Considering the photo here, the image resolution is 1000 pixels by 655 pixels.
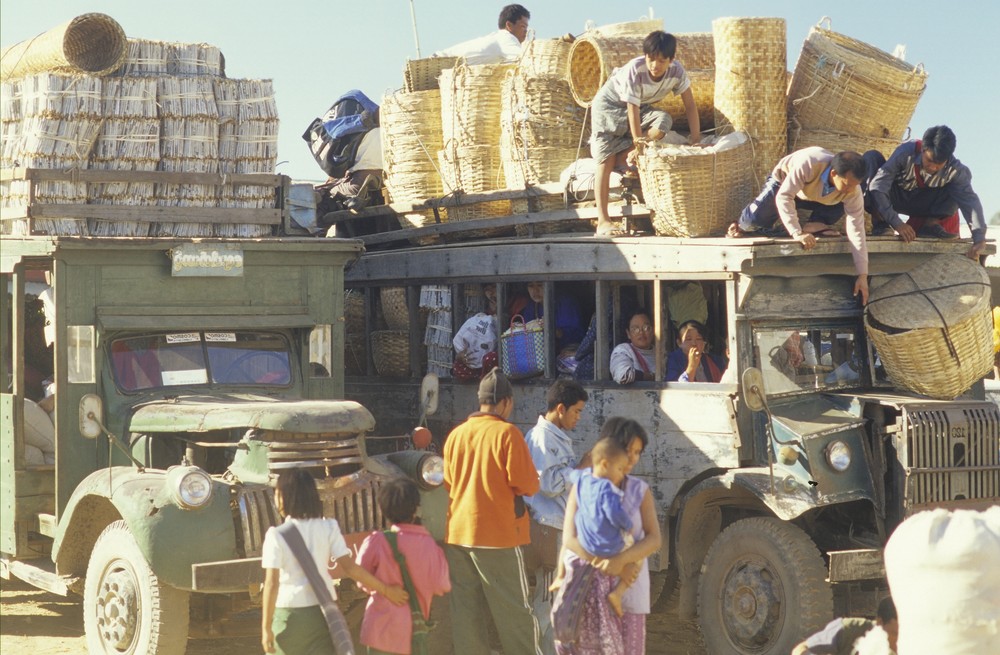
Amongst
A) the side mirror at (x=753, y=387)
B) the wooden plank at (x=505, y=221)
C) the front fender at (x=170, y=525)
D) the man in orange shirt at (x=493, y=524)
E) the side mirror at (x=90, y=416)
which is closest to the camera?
the man in orange shirt at (x=493, y=524)

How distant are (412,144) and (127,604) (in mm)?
5052

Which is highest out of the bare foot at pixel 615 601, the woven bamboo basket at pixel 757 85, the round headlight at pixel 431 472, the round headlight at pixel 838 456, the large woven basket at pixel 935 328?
the woven bamboo basket at pixel 757 85

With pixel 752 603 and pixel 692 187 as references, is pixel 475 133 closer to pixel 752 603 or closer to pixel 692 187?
pixel 692 187

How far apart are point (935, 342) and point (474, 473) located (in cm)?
306

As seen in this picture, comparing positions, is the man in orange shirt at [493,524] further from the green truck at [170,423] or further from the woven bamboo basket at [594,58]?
the woven bamboo basket at [594,58]

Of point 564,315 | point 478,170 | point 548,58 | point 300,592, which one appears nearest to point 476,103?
point 478,170

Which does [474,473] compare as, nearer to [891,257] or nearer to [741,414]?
[741,414]

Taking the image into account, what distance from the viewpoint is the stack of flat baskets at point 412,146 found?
11.3 meters

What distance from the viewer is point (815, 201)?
8484 millimetres

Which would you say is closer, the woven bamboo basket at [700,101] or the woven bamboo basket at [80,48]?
the woven bamboo basket at [80,48]

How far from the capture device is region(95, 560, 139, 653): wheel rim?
7648 millimetres

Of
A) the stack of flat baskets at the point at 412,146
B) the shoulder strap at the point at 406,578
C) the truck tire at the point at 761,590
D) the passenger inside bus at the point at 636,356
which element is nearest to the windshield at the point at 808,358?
the passenger inside bus at the point at 636,356

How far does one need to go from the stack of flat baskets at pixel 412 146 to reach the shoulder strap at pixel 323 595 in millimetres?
5416

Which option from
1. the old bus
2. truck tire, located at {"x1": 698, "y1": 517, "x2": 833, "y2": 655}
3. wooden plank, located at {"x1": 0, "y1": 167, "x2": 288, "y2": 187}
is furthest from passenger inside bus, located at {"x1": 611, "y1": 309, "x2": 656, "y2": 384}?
wooden plank, located at {"x1": 0, "y1": 167, "x2": 288, "y2": 187}
